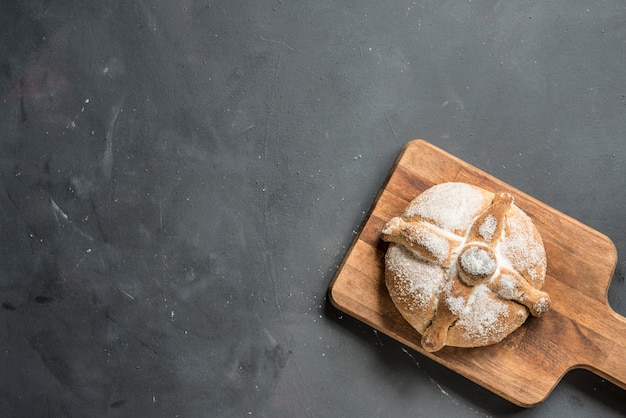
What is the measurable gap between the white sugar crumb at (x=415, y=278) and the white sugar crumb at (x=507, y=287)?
6.6 inches

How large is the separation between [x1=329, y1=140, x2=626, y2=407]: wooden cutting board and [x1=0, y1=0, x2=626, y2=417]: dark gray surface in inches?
5.2

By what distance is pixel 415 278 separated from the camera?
2.05 metres

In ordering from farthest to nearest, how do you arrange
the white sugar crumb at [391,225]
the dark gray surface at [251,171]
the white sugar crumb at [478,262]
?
the dark gray surface at [251,171], the white sugar crumb at [391,225], the white sugar crumb at [478,262]

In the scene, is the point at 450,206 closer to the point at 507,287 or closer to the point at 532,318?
the point at 507,287

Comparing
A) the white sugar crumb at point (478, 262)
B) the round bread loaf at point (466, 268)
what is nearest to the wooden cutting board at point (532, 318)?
the round bread loaf at point (466, 268)

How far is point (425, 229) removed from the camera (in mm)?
2031

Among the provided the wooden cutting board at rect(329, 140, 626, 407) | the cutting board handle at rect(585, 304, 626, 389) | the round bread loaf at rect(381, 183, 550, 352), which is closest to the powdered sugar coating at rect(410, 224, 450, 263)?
the round bread loaf at rect(381, 183, 550, 352)

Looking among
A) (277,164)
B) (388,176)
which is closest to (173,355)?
(277,164)

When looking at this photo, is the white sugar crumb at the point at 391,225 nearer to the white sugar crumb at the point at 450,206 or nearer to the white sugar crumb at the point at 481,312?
the white sugar crumb at the point at 450,206

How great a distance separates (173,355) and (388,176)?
930 millimetres

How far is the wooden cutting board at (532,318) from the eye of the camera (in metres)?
2.18

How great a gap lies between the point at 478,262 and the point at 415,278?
0.19 metres

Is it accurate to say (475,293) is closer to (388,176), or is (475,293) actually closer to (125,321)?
(388,176)

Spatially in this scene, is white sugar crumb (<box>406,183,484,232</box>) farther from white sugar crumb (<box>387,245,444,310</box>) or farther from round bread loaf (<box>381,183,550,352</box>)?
white sugar crumb (<box>387,245,444,310</box>)
